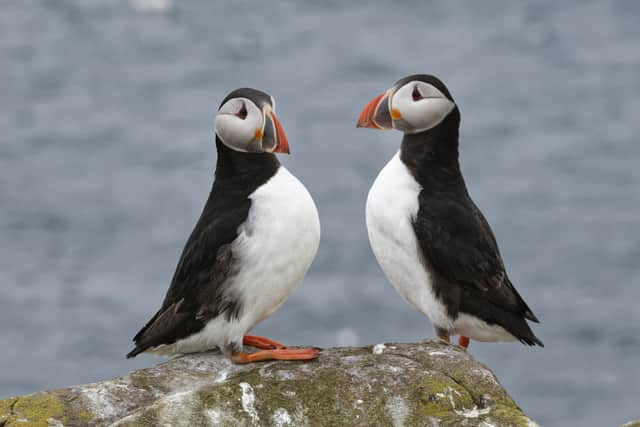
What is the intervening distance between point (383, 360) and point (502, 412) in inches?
29.4

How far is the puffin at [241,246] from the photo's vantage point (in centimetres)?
545

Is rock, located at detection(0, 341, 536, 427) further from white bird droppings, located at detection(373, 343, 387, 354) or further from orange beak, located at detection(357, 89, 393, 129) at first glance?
orange beak, located at detection(357, 89, 393, 129)

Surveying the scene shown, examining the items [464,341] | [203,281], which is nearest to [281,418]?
[203,281]

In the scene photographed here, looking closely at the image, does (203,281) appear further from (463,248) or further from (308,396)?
(463,248)

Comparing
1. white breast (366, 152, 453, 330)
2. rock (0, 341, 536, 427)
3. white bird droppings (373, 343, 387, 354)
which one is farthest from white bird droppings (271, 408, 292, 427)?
white breast (366, 152, 453, 330)

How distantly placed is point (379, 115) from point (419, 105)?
0.27m

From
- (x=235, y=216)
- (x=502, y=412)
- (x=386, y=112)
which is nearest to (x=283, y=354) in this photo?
(x=235, y=216)

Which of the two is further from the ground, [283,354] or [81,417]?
[283,354]

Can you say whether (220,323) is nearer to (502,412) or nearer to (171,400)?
(171,400)

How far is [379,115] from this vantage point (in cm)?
600

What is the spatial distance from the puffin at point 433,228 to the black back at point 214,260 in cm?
85

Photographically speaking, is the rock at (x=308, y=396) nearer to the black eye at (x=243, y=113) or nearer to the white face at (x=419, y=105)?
the black eye at (x=243, y=113)

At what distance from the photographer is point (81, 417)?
4840 mm

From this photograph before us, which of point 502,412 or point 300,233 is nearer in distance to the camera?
point 502,412
